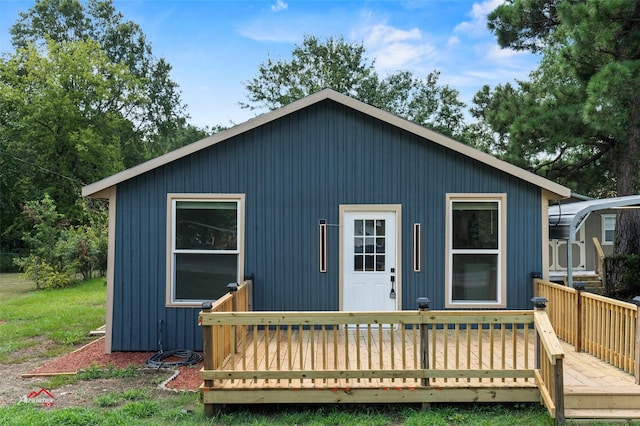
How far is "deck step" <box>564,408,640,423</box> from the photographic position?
4.30 m

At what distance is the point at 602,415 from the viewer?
4344mm

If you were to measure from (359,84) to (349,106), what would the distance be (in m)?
20.2

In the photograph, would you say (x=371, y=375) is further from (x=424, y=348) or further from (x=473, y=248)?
(x=473, y=248)

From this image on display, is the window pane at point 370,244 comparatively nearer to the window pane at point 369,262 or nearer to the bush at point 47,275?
the window pane at point 369,262

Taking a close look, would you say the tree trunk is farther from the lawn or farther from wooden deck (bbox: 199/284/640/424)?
the lawn

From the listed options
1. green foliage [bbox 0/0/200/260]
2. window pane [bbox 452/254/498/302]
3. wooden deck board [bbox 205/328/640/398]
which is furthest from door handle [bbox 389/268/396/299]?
green foliage [bbox 0/0/200/260]

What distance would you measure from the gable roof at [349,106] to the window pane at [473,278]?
1339mm

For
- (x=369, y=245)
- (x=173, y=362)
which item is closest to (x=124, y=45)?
(x=369, y=245)

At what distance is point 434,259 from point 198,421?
162 inches

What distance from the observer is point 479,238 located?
707 cm

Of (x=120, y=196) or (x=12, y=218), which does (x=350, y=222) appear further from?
(x=12, y=218)

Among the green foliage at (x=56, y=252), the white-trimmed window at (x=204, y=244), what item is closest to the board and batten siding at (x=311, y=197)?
the white-trimmed window at (x=204, y=244)

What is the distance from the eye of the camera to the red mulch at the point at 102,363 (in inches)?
219

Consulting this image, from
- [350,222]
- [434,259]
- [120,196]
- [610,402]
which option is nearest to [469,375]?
[610,402]
